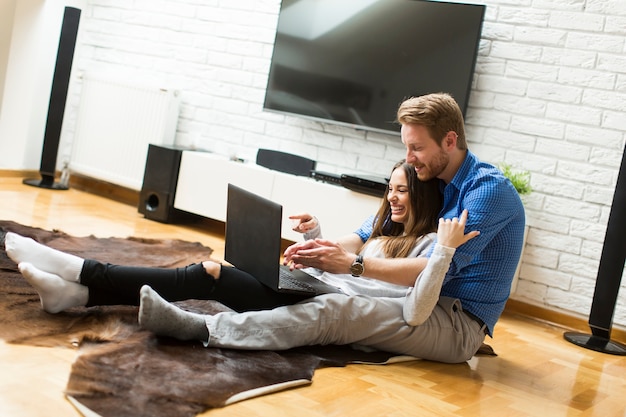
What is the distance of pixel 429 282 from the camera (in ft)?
7.38

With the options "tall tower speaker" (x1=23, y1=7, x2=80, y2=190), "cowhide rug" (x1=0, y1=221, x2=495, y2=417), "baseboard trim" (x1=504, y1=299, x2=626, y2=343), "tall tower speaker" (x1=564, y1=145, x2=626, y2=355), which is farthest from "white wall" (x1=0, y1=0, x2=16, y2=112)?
"tall tower speaker" (x1=564, y1=145, x2=626, y2=355)

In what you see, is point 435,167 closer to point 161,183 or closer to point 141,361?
point 141,361

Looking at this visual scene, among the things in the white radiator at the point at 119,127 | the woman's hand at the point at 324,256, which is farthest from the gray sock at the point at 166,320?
the white radiator at the point at 119,127

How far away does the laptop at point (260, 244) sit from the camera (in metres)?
2.20

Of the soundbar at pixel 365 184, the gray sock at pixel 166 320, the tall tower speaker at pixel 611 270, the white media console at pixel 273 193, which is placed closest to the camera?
the gray sock at pixel 166 320

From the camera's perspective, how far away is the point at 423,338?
242 centimetres

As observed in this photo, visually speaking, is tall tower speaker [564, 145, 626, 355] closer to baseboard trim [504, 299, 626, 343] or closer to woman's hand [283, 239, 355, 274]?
baseboard trim [504, 299, 626, 343]

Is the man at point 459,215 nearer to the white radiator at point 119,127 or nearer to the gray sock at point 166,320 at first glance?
the gray sock at point 166,320

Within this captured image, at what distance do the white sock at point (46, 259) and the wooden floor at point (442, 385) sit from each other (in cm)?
27

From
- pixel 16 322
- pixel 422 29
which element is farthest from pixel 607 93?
pixel 16 322

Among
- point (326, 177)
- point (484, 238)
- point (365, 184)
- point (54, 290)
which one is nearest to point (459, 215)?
point (484, 238)

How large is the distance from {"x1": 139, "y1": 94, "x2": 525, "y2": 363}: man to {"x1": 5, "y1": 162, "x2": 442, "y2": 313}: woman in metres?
0.07

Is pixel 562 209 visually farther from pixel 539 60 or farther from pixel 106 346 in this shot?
pixel 106 346

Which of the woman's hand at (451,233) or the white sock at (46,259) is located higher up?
the woman's hand at (451,233)
